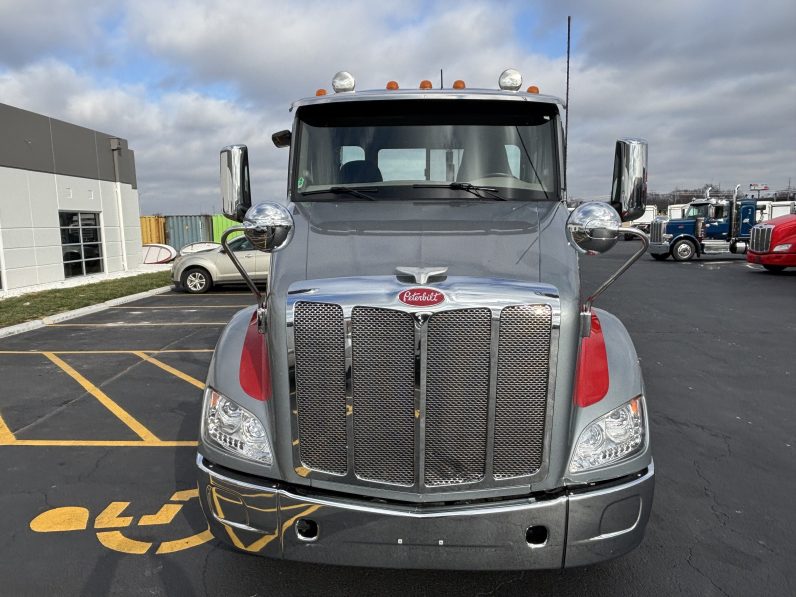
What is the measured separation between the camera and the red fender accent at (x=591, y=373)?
2.40 m

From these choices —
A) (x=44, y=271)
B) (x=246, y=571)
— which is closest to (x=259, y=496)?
(x=246, y=571)

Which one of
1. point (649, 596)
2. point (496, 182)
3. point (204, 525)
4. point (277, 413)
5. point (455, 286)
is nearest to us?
point (455, 286)

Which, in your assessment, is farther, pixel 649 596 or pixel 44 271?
pixel 44 271

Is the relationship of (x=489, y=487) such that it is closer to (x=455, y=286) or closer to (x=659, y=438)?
(x=455, y=286)

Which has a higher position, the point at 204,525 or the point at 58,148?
the point at 58,148

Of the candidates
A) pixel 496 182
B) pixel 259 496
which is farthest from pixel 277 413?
pixel 496 182

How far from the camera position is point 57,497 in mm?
3639

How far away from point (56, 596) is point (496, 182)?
325 centimetres

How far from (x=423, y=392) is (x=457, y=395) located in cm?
14

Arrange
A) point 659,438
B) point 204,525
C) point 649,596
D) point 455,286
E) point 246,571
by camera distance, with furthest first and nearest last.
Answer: point 659,438, point 204,525, point 246,571, point 649,596, point 455,286

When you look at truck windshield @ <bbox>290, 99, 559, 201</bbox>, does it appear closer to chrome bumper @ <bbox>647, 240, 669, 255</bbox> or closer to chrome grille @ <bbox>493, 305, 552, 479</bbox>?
chrome grille @ <bbox>493, 305, 552, 479</bbox>

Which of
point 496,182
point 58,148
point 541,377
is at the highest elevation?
point 58,148

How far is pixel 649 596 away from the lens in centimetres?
264

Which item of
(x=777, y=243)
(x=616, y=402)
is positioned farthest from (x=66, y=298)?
(x=777, y=243)
